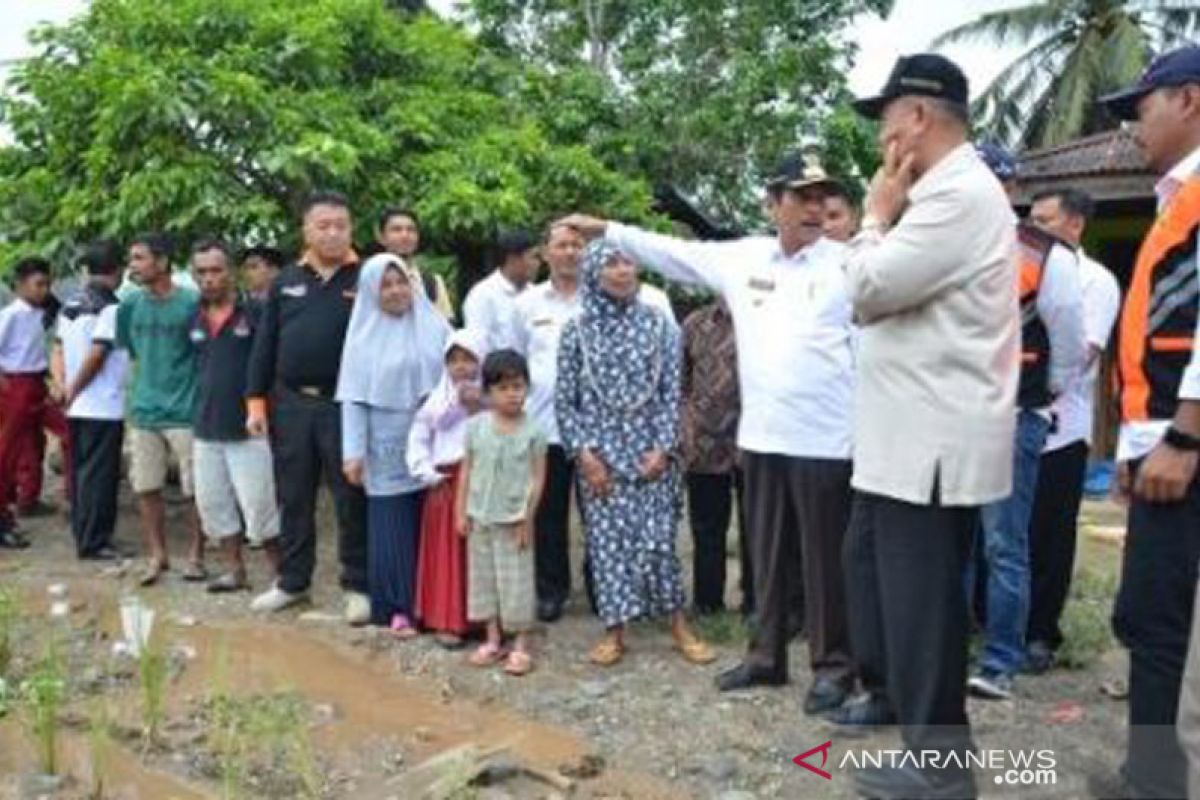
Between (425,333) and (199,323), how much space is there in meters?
1.44

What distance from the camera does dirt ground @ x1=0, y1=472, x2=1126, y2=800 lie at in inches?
159

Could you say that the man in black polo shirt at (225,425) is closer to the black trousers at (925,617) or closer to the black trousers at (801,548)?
the black trousers at (801,548)

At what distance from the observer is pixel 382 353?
18.7 feet

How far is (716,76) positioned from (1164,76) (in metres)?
12.2

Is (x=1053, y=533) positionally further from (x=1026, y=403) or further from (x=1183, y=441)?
(x=1183, y=441)

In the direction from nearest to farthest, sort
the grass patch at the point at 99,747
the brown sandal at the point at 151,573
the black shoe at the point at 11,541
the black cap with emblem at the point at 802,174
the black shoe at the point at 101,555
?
the grass patch at the point at 99,747, the black cap with emblem at the point at 802,174, the brown sandal at the point at 151,573, the black shoe at the point at 101,555, the black shoe at the point at 11,541

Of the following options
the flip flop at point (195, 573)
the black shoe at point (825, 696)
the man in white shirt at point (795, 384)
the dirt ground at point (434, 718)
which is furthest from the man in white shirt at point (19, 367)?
the black shoe at point (825, 696)

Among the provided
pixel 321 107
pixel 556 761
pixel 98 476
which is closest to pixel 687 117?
pixel 321 107

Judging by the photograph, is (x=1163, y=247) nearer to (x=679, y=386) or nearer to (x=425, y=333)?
(x=679, y=386)

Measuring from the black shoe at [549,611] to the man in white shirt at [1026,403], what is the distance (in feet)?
6.40

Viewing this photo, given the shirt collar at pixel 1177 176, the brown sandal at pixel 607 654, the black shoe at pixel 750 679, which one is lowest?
the brown sandal at pixel 607 654

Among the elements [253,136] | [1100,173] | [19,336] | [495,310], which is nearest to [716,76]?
[1100,173]

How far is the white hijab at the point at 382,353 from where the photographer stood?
570cm

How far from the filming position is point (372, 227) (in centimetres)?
771
